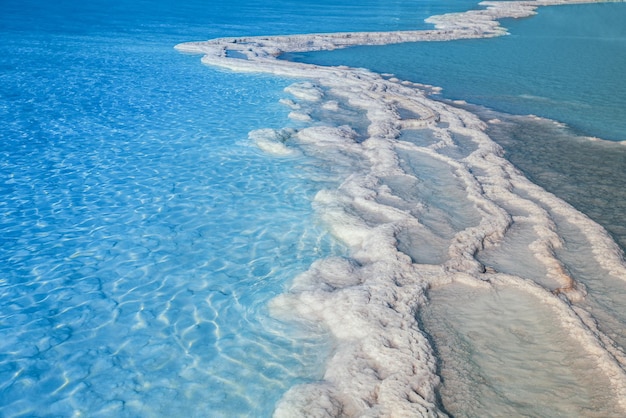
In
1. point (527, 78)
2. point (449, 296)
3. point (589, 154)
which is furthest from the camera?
point (527, 78)

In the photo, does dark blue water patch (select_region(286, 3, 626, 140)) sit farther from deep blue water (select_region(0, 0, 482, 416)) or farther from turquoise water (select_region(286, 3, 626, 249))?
deep blue water (select_region(0, 0, 482, 416))

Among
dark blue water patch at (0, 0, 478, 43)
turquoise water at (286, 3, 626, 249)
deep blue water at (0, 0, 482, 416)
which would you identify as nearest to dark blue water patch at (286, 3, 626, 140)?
turquoise water at (286, 3, 626, 249)

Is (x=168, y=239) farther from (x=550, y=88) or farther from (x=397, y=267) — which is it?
(x=550, y=88)

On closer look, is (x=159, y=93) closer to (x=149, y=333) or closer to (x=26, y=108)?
(x=26, y=108)

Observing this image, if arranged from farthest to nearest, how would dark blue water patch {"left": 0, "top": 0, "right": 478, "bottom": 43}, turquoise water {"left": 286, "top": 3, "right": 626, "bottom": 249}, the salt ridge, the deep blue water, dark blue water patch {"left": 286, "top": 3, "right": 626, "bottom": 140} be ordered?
dark blue water patch {"left": 0, "top": 0, "right": 478, "bottom": 43} → dark blue water patch {"left": 286, "top": 3, "right": 626, "bottom": 140} → turquoise water {"left": 286, "top": 3, "right": 626, "bottom": 249} → the deep blue water → the salt ridge

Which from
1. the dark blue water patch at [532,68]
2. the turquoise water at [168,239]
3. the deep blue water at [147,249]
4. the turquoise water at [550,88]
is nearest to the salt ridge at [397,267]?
the turquoise water at [168,239]

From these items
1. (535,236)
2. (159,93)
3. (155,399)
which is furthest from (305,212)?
(159,93)

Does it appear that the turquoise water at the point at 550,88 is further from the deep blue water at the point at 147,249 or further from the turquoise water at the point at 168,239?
the deep blue water at the point at 147,249
